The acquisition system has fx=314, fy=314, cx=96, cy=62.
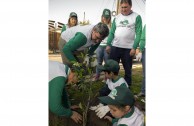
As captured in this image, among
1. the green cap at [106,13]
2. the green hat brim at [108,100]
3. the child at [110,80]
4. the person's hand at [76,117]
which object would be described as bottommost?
the person's hand at [76,117]

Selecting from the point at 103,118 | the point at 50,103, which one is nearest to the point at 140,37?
the point at 103,118

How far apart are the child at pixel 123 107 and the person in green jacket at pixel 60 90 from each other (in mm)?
285

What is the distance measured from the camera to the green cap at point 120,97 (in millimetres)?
2254

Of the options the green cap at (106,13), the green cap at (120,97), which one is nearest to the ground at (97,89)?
the green cap at (120,97)

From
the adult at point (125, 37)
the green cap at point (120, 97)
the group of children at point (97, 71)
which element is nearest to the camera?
the green cap at point (120, 97)

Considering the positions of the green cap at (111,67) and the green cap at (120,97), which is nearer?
the green cap at (120,97)

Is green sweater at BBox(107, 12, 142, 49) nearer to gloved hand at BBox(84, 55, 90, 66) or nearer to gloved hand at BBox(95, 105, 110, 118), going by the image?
gloved hand at BBox(84, 55, 90, 66)

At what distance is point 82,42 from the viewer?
254 centimetres

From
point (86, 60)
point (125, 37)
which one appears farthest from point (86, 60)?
point (125, 37)

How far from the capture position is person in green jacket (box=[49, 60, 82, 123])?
96.4 inches

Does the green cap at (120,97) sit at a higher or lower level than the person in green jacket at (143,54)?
lower

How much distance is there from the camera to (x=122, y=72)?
251cm

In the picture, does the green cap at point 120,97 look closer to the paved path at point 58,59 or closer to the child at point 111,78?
the child at point 111,78

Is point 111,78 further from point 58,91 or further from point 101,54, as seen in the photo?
point 58,91
